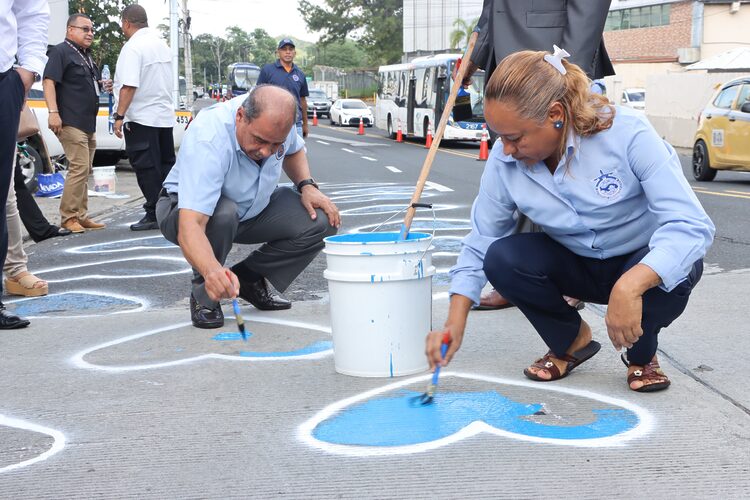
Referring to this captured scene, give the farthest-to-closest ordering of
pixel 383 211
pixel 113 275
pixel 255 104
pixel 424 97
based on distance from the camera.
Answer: pixel 424 97 < pixel 383 211 < pixel 113 275 < pixel 255 104

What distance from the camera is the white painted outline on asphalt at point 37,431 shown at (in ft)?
9.49

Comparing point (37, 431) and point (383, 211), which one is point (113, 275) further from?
point (383, 211)

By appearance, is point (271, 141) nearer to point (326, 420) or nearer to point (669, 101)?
point (326, 420)

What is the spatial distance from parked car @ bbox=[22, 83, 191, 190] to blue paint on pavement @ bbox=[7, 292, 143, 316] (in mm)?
3450

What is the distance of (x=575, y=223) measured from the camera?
3.28 metres

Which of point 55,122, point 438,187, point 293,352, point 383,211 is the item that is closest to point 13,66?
point 293,352

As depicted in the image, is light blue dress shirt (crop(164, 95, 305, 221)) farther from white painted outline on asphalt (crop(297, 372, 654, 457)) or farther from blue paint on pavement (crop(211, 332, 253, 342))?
white painted outline on asphalt (crop(297, 372, 654, 457))

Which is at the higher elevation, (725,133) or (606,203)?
(606,203)

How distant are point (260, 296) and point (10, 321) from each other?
47.8 inches

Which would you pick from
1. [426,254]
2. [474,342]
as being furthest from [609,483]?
[474,342]

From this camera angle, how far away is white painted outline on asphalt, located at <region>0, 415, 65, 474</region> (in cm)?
289

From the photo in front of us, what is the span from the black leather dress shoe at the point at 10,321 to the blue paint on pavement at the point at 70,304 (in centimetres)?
39

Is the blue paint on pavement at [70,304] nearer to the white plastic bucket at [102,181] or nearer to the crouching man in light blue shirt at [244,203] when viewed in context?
the crouching man in light blue shirt at [244,203]

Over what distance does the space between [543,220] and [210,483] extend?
142cm
